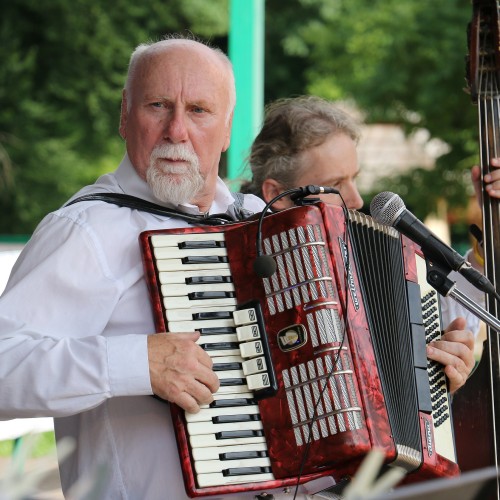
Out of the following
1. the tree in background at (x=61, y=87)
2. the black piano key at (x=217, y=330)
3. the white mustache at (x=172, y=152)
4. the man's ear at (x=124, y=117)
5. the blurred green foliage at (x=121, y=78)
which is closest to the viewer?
the black piano key at (x=217, y=330)

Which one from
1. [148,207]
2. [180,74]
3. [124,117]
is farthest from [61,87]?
[148,207]

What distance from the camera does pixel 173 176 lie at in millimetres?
2410

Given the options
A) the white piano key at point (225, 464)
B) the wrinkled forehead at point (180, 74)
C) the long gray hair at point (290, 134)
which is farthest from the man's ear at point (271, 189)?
the white piano key at point (225, 464)

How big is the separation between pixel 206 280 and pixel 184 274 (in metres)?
0.05

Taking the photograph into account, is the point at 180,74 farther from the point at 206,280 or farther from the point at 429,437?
the point at 429,437

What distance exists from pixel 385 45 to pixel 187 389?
10713 millimetres

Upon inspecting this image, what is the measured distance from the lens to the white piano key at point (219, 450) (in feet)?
6.89

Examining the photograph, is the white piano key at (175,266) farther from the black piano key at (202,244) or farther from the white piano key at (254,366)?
the white piano key at (254,366)

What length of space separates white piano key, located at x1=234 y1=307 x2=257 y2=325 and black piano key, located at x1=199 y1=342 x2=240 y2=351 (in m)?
0.05

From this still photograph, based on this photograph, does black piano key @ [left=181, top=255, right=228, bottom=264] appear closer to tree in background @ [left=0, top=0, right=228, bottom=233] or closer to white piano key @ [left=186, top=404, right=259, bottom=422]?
white piano key @ [left=186, top=404, right=259, bottom=422]

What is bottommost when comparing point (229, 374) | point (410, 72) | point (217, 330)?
point (229, 374)

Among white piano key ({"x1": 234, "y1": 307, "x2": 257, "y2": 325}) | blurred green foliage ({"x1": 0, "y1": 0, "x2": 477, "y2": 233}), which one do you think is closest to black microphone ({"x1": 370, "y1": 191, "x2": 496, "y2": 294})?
white piano key ({"x1": 234, "y1": 307, "x2": 257, "y2": 325})

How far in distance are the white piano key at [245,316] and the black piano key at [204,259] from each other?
0.42 ft

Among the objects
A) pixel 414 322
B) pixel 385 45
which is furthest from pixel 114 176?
pixel 385 45
